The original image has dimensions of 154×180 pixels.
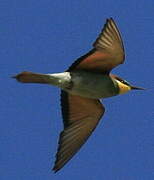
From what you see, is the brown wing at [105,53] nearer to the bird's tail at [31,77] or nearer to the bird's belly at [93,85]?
the bird's belly at [93,85]

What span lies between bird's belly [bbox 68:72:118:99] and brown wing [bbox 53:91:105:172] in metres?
0.59

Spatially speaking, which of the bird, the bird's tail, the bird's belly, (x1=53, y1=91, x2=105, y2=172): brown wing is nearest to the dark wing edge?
the bird

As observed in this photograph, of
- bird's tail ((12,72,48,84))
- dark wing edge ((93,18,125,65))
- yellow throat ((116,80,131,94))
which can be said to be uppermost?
dark wing edge ((93,18,125,65))

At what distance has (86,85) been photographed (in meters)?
6.74

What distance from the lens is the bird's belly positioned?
6711 millimetres

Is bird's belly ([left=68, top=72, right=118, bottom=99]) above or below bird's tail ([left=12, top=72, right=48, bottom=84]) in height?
below

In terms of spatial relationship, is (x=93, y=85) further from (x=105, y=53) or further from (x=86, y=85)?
(x=105, y=53)

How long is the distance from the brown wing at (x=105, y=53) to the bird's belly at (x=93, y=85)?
94mm

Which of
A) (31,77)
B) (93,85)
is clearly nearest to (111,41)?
(93,85)

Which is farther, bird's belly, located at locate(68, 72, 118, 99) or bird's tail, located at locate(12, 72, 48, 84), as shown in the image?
bird's belly, located at locate(68, 72, 118, 99)

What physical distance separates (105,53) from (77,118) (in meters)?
0.99

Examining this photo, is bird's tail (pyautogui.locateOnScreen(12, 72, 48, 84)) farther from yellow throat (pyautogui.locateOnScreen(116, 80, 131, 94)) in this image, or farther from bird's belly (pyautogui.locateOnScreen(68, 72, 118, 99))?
yellow throat (pyautogui.locateOnScreen(116, 80, 131, 94))

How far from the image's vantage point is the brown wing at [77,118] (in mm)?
7320

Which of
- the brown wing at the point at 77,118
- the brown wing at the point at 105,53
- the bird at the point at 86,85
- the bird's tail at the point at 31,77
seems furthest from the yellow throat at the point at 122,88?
the bird's tail at the point at 31,77
